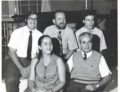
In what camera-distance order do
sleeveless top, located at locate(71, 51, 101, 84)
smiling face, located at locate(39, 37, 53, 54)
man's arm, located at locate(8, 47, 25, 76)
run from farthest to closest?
man's arm, located at locate(8, 47, 25, 76) < sleeveless top, located at locate(71, 51, 101, 84) < smiling face, located at locate(39, 37, 53, 54)

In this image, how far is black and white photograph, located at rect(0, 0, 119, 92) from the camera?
1.58 metres

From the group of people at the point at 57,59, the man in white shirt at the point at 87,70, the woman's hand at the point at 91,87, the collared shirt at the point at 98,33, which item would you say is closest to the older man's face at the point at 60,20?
the group of people at the point at 57,59

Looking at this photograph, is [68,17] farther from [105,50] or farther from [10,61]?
[10,61]

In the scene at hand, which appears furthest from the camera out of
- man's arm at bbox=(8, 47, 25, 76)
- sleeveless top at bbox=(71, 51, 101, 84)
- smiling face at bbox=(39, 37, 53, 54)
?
man's arm at bbox=(8, 47, 25, 76)

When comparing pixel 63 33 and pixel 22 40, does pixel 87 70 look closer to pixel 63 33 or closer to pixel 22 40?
pixel 63 33

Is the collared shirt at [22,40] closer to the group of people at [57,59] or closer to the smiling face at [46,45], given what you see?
the group of people at [57,59]

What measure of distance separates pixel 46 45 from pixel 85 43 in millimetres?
246

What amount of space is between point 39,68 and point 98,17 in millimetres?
597

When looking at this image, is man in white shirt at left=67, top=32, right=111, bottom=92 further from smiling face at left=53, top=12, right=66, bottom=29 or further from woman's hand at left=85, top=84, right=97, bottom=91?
smiling face at left=53, top=12, right=66, bottom=29

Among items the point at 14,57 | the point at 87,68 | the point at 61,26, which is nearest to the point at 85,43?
the point at 87,68

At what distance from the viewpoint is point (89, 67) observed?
5.40 ft

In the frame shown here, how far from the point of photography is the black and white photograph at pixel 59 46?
1575mm

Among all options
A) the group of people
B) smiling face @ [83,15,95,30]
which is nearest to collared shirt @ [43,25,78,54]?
the group of people

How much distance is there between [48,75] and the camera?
5.12 feet
